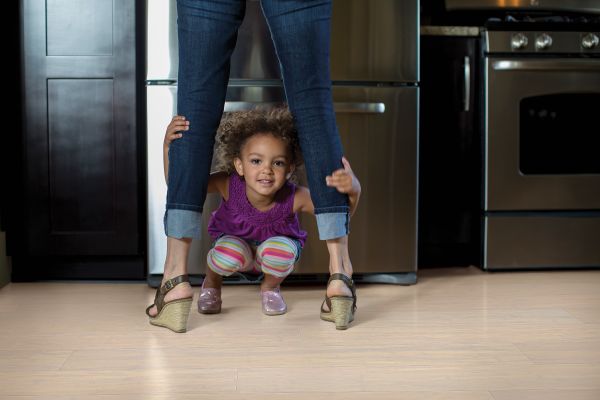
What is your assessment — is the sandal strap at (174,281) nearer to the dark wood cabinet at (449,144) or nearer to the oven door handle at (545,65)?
the dark wood cabinet at (449,144)

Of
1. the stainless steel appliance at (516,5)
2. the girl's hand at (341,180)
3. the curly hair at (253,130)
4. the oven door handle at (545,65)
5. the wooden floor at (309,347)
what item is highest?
the stainless steel appliance at (516,5)

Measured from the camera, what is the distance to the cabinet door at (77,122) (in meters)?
2.26

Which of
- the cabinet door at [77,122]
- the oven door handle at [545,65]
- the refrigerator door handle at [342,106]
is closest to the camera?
the refrigerator door handle at [342,106]

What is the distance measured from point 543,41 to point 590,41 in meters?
0.16

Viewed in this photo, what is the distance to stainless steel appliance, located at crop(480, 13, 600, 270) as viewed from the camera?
2461 mm

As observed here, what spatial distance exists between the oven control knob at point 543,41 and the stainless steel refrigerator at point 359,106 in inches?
18.8

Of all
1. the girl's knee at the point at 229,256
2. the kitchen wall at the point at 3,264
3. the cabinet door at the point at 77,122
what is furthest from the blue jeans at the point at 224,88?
the kitchen wall at the point at 3,264

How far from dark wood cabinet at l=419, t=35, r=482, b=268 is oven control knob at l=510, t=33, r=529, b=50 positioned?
0.39 ft

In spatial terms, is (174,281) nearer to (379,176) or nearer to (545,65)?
(379,176)

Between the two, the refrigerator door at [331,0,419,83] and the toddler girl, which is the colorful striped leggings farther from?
the refrigerator door at [331,0,419,83]

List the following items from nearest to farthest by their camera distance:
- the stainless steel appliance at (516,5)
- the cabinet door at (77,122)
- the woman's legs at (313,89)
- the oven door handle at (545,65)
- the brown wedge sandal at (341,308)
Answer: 1. the woman's legs at (313,89)
2. the brown wedge sandal at (341,308)
3. the cabinet door at (77,122)
4. the oven door handle at (545,65)
5. the stainless steel appliance at (516,5)

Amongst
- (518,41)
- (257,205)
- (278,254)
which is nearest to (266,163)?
(257,205)

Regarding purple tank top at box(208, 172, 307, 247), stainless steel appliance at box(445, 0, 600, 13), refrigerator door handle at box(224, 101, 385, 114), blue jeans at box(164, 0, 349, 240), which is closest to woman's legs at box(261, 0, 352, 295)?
blue jeans at box(164, 0, 349, 240)

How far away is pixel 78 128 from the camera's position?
2.28 meters
